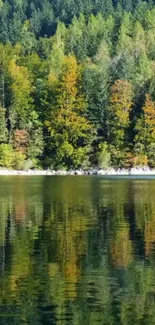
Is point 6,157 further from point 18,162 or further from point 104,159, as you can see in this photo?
point 104,159

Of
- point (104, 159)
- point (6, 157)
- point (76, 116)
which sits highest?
point (76, 116)

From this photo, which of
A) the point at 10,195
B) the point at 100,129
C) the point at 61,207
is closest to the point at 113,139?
the point at 100,129

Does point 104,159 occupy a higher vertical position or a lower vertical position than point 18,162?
higher

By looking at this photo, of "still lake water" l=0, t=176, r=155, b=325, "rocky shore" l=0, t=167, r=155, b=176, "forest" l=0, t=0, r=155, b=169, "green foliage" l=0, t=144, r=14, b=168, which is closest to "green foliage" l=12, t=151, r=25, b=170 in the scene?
"forest" l=0, t=0, r=155, b=169

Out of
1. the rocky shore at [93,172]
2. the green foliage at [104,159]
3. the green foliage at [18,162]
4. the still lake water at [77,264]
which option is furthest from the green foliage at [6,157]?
the still lake water at [77,264]

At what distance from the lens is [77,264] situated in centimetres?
2380

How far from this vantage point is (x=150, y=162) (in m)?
104

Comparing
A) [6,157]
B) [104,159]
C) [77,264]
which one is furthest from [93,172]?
[77,264]

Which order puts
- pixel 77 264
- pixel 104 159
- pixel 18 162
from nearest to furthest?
pixel 77 264
pixel 18 162
pixel 104 159

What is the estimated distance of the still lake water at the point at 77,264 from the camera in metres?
17.6

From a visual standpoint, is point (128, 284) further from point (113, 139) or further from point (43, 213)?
point (113, 139)

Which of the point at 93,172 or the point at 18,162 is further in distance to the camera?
the point at 93,172

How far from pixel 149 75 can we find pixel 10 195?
2689 inches

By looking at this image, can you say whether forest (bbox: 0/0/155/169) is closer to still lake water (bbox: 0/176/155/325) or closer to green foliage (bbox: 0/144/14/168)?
green foliage (bbox: 0/144/14/168)
